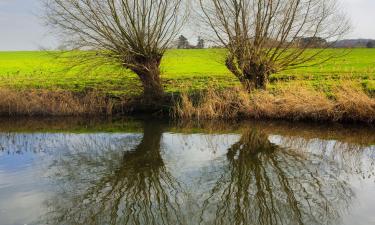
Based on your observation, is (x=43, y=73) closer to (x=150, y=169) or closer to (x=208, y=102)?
(x=208, y=102)

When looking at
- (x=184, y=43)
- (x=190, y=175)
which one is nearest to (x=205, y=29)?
(x=184, y=43)

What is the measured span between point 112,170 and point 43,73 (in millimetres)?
23414

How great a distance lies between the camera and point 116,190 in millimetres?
10914

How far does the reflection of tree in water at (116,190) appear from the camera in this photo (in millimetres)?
9344

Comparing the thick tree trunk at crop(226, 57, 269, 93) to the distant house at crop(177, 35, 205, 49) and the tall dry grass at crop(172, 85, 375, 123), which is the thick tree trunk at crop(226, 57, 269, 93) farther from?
the distant house at crop(177, 35, 205, 49)

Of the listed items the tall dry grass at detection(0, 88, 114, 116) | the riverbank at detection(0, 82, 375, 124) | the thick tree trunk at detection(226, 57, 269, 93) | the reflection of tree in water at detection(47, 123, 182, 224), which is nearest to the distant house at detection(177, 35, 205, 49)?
the thick tree trunk at detection(226, 57, 269, 93)

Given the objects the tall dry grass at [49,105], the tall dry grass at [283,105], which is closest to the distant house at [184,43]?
the tall dry grass at [283,105]

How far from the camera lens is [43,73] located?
111 feet

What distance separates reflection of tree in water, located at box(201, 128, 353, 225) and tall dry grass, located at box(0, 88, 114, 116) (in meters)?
9.13

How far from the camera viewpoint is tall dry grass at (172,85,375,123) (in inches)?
693

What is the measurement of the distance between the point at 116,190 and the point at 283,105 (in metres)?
9.77

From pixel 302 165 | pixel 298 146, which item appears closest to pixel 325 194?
pixel 302 165

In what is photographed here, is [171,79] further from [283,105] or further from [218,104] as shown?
[283,105]

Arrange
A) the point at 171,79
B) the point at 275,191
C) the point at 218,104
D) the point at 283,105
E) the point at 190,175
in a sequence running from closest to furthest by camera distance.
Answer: the point at 275,191 < the point at 190,175 < the point at 283,105 < the point at 218,104 < the point at 171,79
